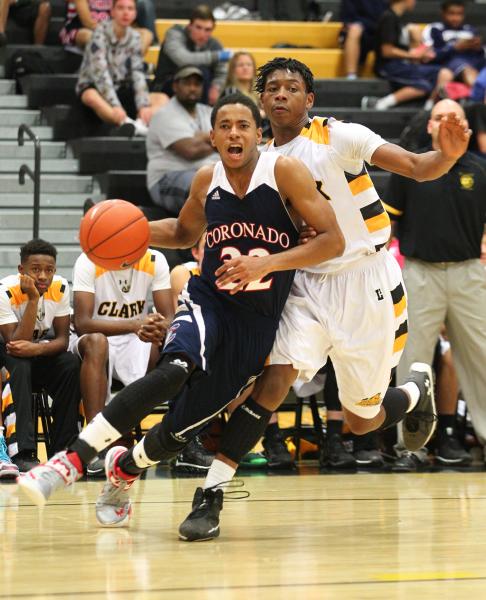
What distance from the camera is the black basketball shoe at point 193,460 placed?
7.30 m

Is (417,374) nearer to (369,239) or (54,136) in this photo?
(369,239)

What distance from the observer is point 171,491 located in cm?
651

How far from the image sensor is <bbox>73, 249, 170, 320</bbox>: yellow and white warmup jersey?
7.63 meters

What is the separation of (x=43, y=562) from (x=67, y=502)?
151 cm

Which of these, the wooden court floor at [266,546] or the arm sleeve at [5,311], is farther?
the arm sleeve at [5,311]

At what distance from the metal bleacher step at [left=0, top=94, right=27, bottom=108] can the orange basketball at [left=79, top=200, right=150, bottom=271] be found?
6148 millimetres

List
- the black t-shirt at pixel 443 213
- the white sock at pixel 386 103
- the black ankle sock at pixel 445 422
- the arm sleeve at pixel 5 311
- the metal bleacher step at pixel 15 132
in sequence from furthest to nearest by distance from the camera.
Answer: the white sock at pixel 386 103, the metal bleacher step at pixel 15 132, the black ankle sock at pixel 445 422, the black t-shirt at pixel 443 213, the arm sleeve at pixel 5 311

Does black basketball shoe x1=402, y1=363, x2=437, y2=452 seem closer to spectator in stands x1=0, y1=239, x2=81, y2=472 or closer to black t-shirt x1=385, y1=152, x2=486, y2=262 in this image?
black t-shirt x1=385, y1=152, x2=486, y2=262

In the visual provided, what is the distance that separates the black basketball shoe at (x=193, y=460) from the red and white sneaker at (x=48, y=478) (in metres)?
2.47

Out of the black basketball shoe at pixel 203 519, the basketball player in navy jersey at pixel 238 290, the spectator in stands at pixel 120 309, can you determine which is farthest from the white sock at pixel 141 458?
the spectator in stands at pixel 120 309

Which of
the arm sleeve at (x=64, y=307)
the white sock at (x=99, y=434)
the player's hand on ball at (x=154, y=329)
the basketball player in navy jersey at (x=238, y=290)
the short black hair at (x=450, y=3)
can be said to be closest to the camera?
the white sock at (x=99, y=434)

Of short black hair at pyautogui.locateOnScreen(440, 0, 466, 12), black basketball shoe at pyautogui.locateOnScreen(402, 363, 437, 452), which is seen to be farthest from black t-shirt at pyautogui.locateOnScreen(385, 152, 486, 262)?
short black hair at pyautogui.locateOnScreen(440, 0, 466, 12)

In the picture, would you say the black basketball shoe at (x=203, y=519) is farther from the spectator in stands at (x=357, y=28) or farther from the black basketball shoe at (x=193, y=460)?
the spectator in stands at (x=357, y=28)

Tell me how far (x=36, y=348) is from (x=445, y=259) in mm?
2631
